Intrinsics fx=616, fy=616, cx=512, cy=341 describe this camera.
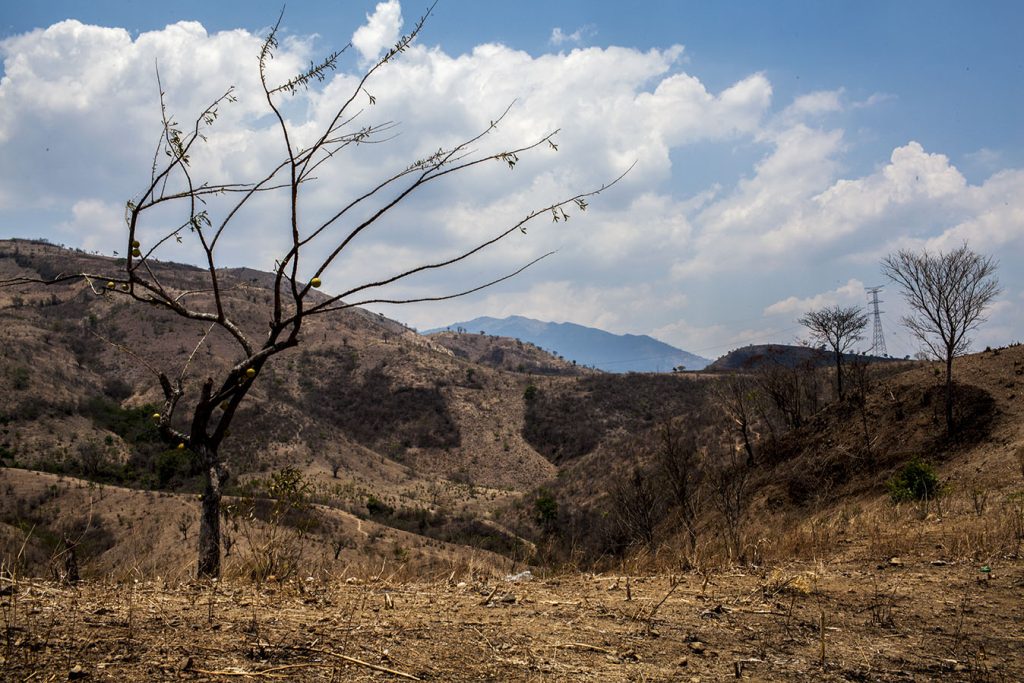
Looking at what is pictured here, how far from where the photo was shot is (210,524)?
4.92 metres

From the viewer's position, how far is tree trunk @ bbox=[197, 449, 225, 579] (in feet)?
15.6

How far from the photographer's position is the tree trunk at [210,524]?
15.6ft

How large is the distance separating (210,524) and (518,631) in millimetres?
2839

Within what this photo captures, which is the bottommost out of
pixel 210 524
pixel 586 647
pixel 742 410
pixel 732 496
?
pixel 732 496

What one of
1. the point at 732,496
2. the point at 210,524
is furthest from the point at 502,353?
the point at 210,524

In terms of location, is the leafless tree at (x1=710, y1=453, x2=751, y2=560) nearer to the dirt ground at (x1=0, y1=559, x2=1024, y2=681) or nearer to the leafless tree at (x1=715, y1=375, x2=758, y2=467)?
the dirt ground at (x1=0, y1=559, x2=1024, y2=681)

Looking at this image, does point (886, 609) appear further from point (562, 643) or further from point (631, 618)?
point (562, 643)

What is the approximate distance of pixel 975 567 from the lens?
5180 mm

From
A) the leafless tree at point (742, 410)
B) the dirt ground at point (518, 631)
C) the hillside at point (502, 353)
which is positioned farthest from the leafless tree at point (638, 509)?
the hillside at point (502, 353)

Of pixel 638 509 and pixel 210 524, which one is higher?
pixel 210 524

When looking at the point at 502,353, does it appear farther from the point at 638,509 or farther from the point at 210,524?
the point at 210,524

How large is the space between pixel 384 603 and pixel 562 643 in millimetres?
1259

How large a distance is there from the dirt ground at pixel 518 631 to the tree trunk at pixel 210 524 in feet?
1.89

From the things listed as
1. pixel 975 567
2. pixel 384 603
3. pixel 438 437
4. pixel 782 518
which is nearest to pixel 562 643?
pixel 384 603
